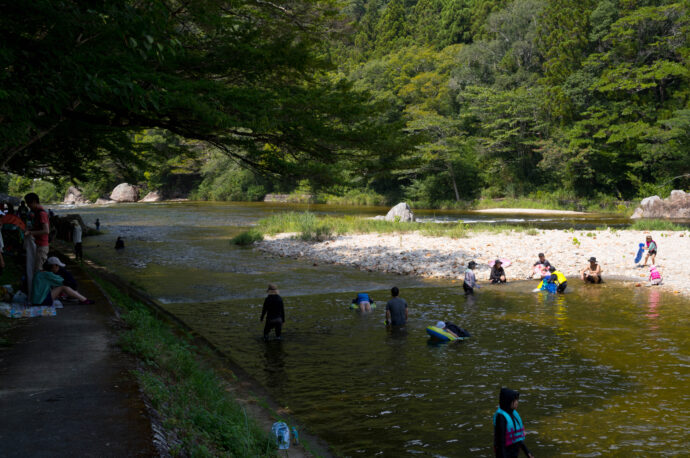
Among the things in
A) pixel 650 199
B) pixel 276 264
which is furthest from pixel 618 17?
pixel 276 264

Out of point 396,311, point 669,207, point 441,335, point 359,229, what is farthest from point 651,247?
point 669,207

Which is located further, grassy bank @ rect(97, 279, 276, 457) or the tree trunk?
the tree trunk

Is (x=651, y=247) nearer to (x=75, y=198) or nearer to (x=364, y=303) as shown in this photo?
(x=364, y=303)

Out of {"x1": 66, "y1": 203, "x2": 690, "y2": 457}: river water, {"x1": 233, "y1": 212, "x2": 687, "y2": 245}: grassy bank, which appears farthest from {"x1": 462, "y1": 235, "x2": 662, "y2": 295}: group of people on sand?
{"x1": 233, "y1": 212, "x2": 687, "y2": 245}: grassy bank

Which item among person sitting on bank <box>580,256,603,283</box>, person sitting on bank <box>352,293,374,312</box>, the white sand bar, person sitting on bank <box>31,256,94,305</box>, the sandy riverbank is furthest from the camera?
the white sand bar

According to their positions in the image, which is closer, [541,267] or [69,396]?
[69,396]

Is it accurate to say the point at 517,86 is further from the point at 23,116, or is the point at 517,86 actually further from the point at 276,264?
the point at 23,116

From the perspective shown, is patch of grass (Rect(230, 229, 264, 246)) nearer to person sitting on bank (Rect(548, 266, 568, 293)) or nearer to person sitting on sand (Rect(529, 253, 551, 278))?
person sitting on sand (Rect(529, 253, 551, 278))

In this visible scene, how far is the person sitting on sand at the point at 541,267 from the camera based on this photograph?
1800cm

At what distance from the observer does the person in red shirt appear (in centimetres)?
1039

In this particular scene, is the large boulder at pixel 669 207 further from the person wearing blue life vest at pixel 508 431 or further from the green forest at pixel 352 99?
the person wearing blue life vest at pixel 508 431

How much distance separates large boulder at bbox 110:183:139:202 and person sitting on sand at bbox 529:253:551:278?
77590 millimetres

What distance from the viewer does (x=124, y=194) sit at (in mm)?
86000

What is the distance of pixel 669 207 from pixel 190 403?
46905 millimetres
